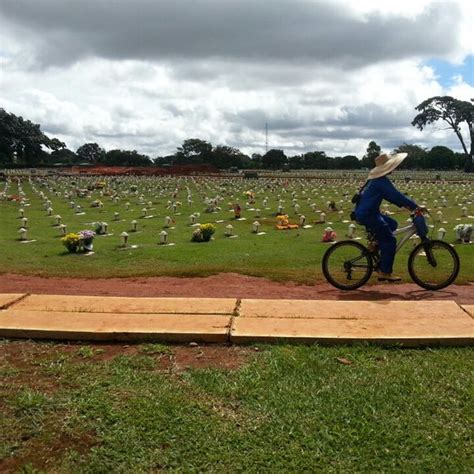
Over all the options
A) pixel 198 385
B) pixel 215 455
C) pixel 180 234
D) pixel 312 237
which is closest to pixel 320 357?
pixel 198 385

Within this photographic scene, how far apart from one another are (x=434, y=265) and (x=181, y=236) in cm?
738

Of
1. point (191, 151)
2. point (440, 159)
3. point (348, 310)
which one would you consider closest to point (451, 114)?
point (440, 159)

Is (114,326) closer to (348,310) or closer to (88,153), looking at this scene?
(348,310)

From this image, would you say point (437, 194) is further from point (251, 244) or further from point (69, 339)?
point (69, 339)

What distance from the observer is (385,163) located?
6.21m

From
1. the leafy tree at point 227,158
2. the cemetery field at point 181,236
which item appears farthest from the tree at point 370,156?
the cemetery field at point 181,236

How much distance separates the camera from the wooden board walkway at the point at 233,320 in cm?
403

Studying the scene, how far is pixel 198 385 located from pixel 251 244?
759cm

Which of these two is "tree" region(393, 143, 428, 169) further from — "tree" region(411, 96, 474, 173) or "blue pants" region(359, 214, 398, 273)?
"blue pants" region(359, 214, 398, 273)

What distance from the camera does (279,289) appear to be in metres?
6.38

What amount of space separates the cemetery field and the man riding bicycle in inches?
39.4

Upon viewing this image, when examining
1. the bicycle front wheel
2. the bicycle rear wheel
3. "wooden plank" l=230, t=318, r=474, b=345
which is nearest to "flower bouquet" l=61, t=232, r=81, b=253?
the bicycle rear wheel

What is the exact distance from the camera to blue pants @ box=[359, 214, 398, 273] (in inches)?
243

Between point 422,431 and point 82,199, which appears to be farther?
point 82,199
